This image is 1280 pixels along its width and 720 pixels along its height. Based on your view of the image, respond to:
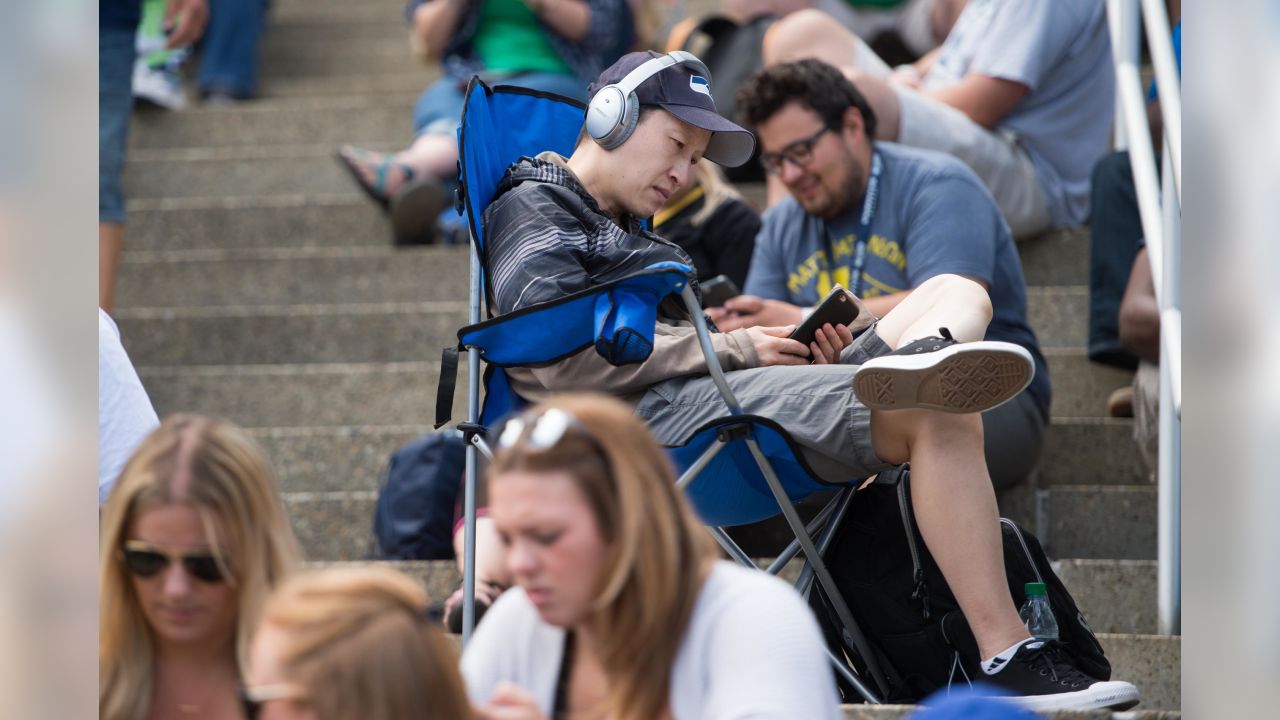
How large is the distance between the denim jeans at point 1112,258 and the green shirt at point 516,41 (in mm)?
1888

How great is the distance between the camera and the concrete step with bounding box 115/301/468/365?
484 centimetres

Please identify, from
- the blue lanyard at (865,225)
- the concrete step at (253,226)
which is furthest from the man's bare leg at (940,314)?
the concrete step at (253,226)

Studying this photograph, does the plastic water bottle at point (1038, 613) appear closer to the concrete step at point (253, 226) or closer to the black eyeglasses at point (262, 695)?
the black eyeglasses at point (262, 695)

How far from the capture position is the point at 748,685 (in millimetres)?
1845

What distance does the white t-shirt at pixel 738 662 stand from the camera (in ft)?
6.04

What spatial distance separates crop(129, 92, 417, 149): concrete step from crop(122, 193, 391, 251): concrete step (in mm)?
758

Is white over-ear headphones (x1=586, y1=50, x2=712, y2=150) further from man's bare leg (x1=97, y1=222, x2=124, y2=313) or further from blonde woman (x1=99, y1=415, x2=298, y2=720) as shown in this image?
man's bare leg (x1=97, y1=222, x2=124, y2=313)

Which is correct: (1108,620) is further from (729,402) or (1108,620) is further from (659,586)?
(659,586)

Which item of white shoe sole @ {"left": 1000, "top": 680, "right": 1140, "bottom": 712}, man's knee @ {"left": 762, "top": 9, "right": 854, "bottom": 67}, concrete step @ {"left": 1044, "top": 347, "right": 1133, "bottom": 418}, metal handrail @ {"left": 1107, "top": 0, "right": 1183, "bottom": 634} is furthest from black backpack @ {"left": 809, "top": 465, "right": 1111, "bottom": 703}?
man's knee @ {"left": 762, "top": 9, "right": 854, "bottom": 67}

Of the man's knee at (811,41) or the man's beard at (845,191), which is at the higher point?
the man's beard at (845,191)

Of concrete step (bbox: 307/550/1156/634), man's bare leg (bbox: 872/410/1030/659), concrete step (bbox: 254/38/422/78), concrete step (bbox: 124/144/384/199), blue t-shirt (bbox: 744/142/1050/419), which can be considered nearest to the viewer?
man's bare leg (bbox: 872/410/1030/659)

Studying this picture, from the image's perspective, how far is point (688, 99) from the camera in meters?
3.11

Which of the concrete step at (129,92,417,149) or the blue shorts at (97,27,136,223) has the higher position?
the blue shorts at (97,27,136,223)
